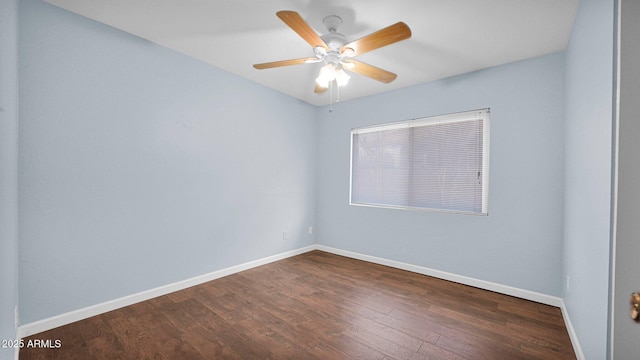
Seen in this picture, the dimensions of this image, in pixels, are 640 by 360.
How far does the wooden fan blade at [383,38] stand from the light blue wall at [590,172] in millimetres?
927

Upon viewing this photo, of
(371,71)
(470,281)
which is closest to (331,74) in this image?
(371,71)

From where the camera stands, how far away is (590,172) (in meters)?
1.41

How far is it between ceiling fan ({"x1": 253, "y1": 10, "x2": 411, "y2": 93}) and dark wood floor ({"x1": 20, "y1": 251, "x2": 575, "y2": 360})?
2142mm

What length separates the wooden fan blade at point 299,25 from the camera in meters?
1.48

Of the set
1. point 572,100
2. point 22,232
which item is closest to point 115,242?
point 22,232

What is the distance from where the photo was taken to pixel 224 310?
2.27 m

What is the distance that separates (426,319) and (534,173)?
1.83m

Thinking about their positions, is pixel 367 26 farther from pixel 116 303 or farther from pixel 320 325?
pixel 116 303

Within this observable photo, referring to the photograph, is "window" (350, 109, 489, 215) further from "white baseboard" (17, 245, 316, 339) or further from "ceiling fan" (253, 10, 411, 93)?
"white baseboard" (17, 245, 316, 339)

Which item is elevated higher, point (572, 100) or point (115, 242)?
point (572, 100)

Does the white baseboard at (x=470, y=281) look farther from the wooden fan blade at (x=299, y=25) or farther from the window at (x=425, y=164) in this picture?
the wooden fan blade at (x=299, y=25)

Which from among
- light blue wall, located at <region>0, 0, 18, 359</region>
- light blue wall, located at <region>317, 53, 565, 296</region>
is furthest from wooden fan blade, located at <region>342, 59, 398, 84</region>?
light blue wall, located at <region>0, 0, 18, 359</region>

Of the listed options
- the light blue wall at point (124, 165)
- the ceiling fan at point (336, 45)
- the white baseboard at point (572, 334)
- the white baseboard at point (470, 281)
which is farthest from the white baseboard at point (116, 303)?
the white baseboard at point (572, 334)

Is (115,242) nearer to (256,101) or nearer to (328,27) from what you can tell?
(256,101)
